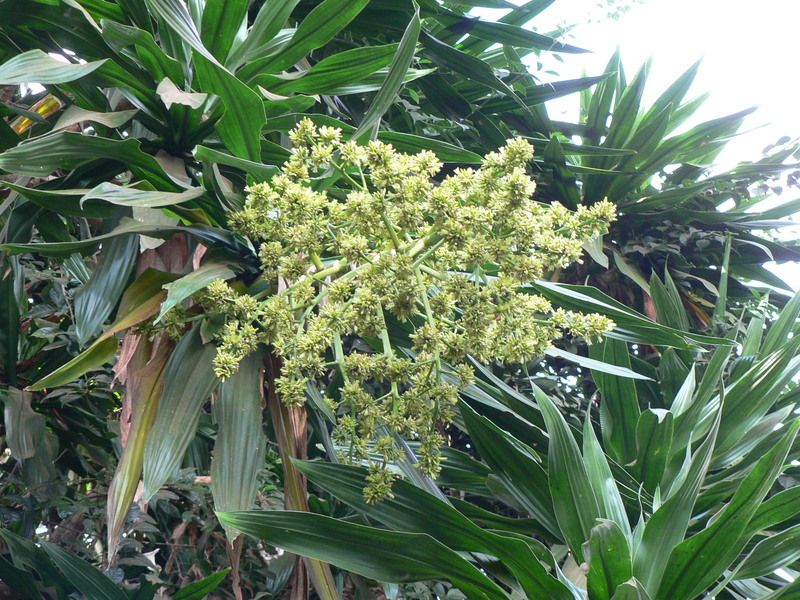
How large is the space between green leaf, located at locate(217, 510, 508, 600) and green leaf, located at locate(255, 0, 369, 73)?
0.82 metres

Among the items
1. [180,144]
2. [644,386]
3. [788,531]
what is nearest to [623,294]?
[644,386]

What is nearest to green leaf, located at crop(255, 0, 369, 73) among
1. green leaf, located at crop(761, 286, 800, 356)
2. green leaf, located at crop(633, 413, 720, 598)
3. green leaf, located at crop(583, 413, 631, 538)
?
green leaf, located at crop(583, 413, 631, 538)

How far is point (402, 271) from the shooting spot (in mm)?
824

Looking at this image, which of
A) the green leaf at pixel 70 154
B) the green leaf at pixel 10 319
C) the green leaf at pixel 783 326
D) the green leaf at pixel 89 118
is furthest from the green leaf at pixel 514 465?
the green leaf at pixel 10 319

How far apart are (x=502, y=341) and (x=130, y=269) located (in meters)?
0.64

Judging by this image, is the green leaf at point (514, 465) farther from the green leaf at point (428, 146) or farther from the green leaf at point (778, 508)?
the green leaf at point (428, 146)

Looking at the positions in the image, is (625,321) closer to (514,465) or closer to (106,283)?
(514,465)

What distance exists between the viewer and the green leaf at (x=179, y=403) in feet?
3.31

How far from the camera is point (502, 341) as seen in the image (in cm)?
90

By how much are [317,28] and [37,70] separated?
A: 1.59 ft

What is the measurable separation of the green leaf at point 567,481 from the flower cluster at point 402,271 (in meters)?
0.21

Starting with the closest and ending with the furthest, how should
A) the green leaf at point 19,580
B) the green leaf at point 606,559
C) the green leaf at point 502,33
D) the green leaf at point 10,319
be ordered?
the green leaf at point 606,559, the green leaf at point 19,580, the green leaf at point 10,319, the green leaf at point 502,33

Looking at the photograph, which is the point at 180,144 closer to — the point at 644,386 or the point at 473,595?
the point at 473,595

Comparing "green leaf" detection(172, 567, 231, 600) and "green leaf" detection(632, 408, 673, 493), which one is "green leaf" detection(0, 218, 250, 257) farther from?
"green leaf" detection(632, 408, 673, 493)
